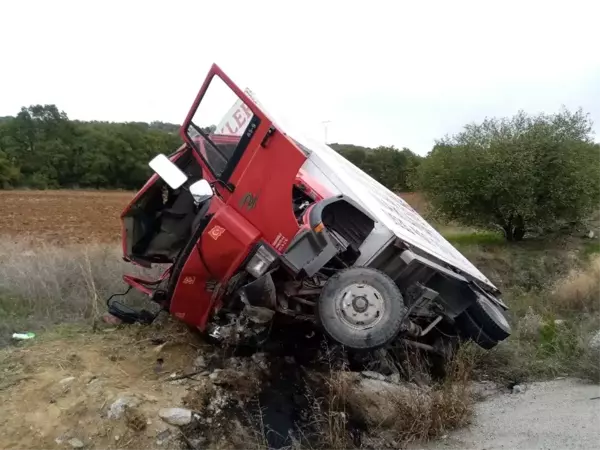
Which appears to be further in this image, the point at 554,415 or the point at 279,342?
the point at 279,342

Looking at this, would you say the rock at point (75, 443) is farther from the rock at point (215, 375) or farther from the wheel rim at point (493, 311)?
the wheel rim at point (493, 311)

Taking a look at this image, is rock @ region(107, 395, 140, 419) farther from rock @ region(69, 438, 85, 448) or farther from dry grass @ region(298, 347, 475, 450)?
dry grass @ region(298, 347, 475, 450)

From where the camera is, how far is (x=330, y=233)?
5090 millimetres

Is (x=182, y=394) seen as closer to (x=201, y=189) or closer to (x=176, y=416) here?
(x=176, y=416)

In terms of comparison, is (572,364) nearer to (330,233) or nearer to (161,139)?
(330,233)

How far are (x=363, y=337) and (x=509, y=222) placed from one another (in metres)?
11.8

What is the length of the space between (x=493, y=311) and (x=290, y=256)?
2.37m

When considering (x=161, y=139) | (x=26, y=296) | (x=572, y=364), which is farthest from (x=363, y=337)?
(x=161, y=139)

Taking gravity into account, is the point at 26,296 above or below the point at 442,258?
below

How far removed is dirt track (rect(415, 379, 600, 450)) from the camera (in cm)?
394

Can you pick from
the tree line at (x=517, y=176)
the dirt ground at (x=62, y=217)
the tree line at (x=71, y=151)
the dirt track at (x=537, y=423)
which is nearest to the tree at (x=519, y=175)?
the tree line at (x=517, y=176)

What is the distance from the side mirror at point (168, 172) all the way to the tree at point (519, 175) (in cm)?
1106

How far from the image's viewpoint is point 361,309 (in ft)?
15.4

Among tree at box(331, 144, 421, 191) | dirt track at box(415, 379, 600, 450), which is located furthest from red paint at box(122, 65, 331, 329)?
tree at box(331, 144, 421, 191)
